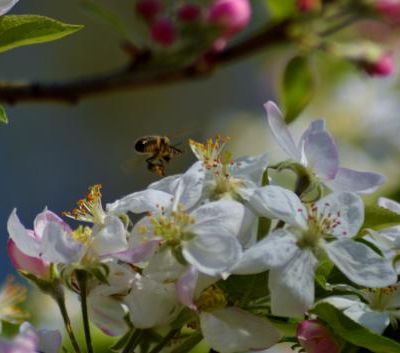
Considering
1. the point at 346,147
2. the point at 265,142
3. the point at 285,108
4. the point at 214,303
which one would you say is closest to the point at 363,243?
the point at 214,303

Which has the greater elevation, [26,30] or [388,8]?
[26,30]

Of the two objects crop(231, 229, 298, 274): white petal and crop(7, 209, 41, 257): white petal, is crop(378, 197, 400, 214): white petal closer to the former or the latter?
crop(231, 229, 298, 274): white petal

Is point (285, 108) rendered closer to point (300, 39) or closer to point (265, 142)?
point (300, 39)

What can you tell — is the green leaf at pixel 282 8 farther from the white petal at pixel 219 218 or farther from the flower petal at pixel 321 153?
the white petal at pixel 219 218

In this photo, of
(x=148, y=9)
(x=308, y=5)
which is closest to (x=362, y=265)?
(x=308, y=5)

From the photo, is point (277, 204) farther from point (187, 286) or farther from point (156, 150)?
point (156, 150)

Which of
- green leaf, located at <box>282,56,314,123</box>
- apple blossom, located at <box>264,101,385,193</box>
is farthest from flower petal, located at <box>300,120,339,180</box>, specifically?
green leaf, located at <box>282,56,314,123</box>

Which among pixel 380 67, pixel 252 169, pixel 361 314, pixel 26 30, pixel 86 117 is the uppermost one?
pixel 26 30
